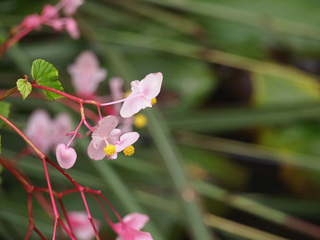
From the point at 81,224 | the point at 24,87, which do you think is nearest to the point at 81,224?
the point at 81,224

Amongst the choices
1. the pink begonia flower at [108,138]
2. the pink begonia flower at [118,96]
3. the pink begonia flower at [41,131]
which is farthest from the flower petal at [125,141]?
the pink begonia flower at [41,131]

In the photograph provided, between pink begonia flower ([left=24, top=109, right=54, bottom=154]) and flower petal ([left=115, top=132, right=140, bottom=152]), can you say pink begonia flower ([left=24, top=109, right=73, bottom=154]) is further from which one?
flower petal ([left=115, top=132, right=140, bottom=152])

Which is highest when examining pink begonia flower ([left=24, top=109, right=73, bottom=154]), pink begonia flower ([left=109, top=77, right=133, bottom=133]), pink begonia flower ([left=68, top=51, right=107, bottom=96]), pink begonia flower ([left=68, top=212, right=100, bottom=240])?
pink begonia flower ([left=68, top=51, right=107, bottom=96])

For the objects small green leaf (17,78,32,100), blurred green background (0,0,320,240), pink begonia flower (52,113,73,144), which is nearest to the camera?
small green leaf (17,78,32,100)

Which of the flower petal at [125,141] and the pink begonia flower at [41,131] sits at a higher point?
the pink begonia flower at [41,131]

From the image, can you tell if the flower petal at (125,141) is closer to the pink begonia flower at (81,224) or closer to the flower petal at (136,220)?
the flower petal at (136,220)

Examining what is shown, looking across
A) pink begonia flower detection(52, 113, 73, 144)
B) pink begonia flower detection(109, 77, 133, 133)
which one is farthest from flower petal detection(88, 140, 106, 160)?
pink begonia flower detection(52, 113, 73, 144)

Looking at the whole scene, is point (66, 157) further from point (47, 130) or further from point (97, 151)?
point (47, 130)

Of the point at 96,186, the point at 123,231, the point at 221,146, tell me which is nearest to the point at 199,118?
the point at 221,146
